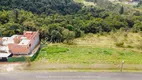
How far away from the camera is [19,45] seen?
25.4 metres

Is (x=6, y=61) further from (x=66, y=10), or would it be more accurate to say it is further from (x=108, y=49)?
(x=66, y=10)

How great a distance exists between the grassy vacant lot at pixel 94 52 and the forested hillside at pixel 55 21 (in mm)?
3081

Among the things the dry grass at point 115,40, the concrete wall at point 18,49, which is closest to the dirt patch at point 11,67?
the concrete wall at point 18,49

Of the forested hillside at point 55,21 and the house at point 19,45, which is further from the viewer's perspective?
the forested hillside at point 55,21

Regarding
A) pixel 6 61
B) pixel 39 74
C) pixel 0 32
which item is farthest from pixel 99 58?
pixel 0 32

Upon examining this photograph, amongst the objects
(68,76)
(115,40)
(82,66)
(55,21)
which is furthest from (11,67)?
(55,21)

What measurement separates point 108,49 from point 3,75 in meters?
12.9

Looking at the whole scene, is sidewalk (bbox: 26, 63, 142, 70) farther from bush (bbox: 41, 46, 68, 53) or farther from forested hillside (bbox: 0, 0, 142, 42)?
forested hillside (bbox: 0, 0, 142, 42)

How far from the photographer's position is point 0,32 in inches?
1251

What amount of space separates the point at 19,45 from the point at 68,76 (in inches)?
274

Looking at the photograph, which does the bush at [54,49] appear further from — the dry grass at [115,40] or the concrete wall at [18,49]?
the dry grass at [115,40]

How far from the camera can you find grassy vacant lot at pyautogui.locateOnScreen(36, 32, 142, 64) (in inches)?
990

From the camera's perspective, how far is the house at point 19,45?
83.3 ft

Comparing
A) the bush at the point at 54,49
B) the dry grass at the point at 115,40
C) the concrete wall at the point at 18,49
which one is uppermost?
the concrete wall at the point at 18,49
